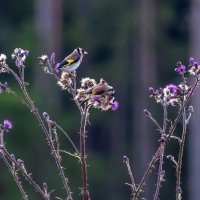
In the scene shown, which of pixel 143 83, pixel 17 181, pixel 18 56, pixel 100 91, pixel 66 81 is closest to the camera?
pixel 17 181

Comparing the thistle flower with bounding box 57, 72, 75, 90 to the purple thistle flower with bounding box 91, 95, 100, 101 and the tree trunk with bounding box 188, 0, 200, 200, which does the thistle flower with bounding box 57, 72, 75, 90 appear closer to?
the purple thistle flower with bounding box 91, 95, 100, 101

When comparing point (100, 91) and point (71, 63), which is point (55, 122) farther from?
point (71, 63)

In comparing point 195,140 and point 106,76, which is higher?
point 106,76

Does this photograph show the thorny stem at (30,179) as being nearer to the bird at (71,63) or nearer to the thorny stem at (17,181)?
the thorny stem at (17,181)

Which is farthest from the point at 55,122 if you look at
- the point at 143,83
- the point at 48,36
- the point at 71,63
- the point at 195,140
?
the point at 48,36

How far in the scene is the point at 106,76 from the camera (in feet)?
93.8

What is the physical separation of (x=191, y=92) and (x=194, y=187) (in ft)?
57.8

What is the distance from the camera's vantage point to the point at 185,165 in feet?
84.6

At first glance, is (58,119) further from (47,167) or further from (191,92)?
(191,92)

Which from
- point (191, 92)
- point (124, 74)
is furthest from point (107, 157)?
point (191, 92)

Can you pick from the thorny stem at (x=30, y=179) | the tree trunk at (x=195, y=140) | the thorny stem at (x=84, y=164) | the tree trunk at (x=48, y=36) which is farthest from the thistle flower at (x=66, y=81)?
the tree trunk at (x=48, y=36)

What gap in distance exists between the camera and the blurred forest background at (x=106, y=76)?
24766 mm

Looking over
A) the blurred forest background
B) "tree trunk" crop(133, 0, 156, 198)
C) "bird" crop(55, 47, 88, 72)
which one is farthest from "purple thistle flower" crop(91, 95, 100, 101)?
"tree trunk" crop(133, 0, 156, 198)

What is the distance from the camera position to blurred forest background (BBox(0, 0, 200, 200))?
24766mm
